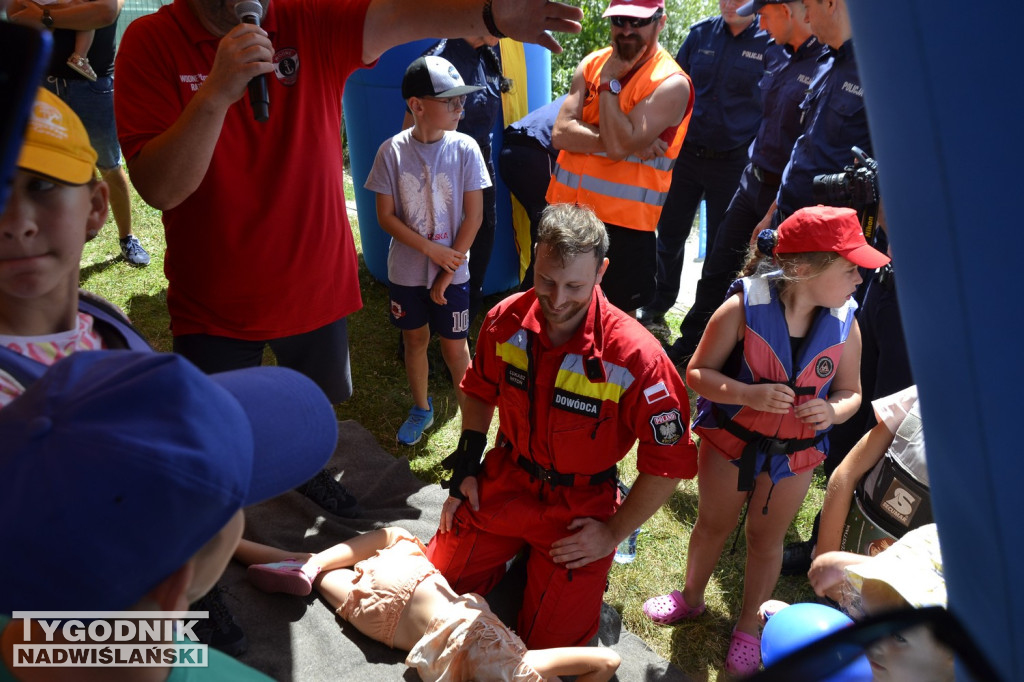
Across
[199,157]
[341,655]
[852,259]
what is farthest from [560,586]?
[199,157]

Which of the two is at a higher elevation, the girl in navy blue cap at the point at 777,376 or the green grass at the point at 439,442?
the girl in navy blue cap at the point at 777,376

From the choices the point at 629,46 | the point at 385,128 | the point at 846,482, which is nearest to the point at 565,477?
the point at 846,482

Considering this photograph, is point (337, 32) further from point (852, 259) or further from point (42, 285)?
point (852, 259)

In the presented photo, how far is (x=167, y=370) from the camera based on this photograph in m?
0.95

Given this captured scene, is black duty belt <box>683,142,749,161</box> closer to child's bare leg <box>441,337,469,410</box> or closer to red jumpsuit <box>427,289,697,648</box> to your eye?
child's bare leg <box>441,337,469,410</box>

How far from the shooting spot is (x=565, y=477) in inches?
108

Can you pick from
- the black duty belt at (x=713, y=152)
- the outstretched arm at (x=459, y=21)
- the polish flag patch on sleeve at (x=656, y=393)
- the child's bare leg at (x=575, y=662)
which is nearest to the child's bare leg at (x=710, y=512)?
the polish flag patch on sleeve at (x=656, y=393)

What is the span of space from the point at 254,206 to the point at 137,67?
0.49 metres

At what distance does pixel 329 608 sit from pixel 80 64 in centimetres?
358

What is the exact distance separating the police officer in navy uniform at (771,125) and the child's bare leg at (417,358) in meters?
1.90

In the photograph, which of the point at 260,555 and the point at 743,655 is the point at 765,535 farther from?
the point at 260,555

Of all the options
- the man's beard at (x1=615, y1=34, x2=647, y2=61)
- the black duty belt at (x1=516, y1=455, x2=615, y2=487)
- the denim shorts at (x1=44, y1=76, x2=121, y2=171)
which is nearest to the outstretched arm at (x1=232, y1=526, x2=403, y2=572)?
the black duty belt at (x1=516, y1=455, x2=615, y2=487)

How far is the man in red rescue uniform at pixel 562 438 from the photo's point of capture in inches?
102

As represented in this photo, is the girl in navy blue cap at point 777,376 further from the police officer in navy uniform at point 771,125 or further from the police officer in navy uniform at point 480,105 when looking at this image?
the police officer in navy uniform at point 480,105
